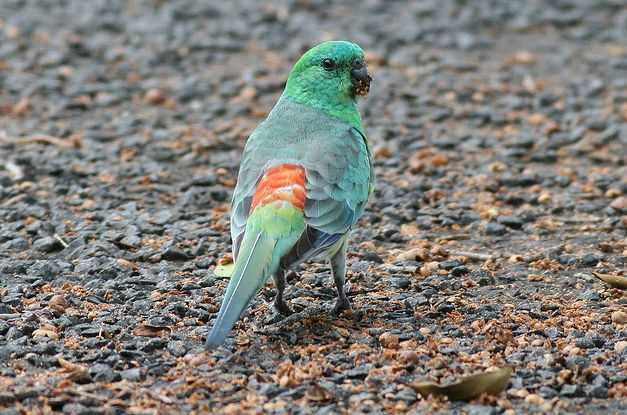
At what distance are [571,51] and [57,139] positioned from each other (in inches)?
218

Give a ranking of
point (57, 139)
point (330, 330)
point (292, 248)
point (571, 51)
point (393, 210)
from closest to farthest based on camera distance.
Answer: point (292, 248) < point (330, 330) < point (393, 210) < point (57, 139) < point (571, 51)

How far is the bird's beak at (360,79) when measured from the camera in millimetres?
6242

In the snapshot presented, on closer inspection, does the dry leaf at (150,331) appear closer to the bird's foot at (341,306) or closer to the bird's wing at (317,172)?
the bird's wing at (317,172)

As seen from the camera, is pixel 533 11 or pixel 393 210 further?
pixel 533 11

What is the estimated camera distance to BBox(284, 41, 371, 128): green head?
6238mm

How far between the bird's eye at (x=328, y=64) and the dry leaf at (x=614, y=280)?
1.94 m

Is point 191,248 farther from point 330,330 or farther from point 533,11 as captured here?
point 533,11

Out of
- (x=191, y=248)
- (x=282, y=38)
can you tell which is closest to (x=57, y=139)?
(x=191, y=248)

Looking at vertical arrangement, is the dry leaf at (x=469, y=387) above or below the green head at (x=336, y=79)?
below

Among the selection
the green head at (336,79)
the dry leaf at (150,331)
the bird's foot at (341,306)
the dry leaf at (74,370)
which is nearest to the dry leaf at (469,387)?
the bird's foot at (341,306)

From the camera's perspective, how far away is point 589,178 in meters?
8.34

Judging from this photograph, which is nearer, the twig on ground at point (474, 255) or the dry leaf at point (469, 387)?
the dry leaf at point (469, 387)

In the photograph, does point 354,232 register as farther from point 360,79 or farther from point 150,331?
point 150,331

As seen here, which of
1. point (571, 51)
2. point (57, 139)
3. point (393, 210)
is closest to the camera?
point (393, 210)
